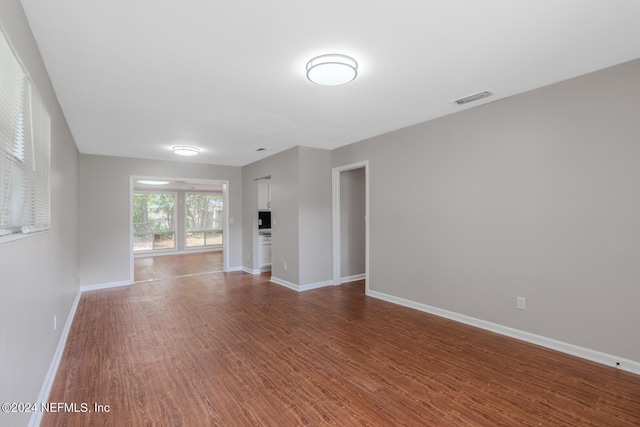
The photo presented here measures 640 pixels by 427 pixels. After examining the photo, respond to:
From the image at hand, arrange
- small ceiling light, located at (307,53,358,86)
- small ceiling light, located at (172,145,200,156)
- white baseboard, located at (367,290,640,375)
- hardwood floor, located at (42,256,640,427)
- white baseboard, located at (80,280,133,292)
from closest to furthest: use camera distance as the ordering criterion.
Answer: hardwood floor, located at (42,256,640,427) → small ceiling light, located at (307,53,358,86) → white baseboard, located at (367,290,640,375) → small ceiling light, located at (172,145,200,156) → white baseboard, located at (80,280,133,292)

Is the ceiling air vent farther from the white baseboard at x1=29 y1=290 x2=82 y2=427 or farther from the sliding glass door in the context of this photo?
the sliding glass door

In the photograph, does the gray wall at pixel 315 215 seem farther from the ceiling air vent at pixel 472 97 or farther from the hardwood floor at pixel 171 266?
the hardwood floor at pixel 171 266

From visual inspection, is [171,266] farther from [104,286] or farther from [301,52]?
[301,52]

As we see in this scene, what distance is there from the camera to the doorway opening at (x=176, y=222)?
10148 mm

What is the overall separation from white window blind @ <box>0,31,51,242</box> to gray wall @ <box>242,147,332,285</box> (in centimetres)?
345

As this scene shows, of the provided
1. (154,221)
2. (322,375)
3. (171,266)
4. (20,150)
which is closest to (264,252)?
(171,266)

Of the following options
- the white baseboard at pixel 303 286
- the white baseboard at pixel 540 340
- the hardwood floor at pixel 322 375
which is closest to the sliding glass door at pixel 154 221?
the white baseboard at pixel 303 286

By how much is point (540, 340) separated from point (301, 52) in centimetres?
343

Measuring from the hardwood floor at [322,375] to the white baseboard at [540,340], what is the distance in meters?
0.09

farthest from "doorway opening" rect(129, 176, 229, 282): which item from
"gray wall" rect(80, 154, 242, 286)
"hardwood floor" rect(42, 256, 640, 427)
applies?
"hardwood floor" rect(42, 256, 640, 427)

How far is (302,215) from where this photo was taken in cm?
532

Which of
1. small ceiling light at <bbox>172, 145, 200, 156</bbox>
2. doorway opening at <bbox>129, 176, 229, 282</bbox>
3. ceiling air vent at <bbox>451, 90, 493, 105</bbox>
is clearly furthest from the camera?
doorway opening at <bbox>129, 176, 229, 282</bbox>

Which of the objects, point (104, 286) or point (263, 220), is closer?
point (104, 286)

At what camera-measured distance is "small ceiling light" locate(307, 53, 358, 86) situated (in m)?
2.34
